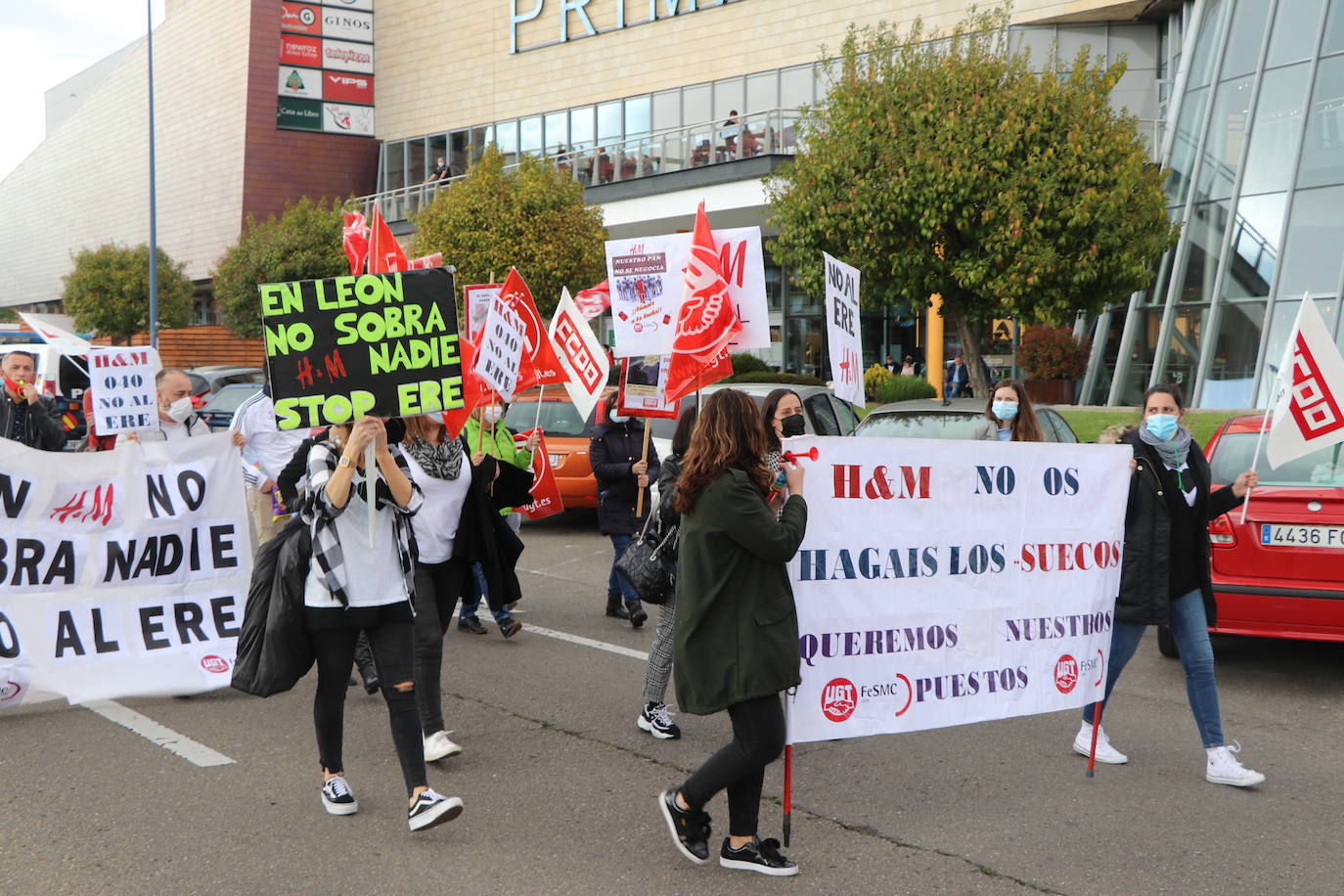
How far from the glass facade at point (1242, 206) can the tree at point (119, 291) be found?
32.9 meters

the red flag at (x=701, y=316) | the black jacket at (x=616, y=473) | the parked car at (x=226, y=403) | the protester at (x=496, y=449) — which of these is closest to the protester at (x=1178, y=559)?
the red flag at (x=701, y=316)

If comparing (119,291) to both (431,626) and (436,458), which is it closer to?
(436,458)

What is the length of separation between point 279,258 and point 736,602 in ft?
114

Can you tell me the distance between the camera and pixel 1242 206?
23.0 m

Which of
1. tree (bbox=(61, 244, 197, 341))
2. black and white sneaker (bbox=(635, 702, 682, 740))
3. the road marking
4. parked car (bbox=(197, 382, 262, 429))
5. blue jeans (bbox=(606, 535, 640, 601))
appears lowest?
the road marking

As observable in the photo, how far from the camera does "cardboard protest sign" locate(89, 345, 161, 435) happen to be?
8.23 meters

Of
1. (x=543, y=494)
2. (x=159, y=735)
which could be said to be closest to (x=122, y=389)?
(x=543, y=494)

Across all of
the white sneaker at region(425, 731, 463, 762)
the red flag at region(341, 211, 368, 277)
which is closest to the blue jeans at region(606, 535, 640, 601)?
the white sneaker at region(425, 731, 463, 762)

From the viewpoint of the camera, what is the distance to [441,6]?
1626 inches

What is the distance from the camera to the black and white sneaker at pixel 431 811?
442 centimetres

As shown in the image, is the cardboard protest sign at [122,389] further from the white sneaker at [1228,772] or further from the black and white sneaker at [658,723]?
the white sneaker at [1228,772]

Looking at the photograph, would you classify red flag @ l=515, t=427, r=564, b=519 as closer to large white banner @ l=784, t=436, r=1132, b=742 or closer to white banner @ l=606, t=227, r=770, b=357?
white banner @ l=606, t=227, r=770, b=357

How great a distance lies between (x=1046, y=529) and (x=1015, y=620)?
0.41m

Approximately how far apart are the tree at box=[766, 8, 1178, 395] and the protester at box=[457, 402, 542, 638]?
10316 mm
